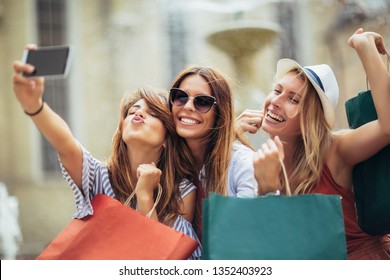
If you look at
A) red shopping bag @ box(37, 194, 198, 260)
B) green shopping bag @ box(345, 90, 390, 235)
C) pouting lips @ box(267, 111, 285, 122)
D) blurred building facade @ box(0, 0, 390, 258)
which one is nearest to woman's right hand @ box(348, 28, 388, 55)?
green shopping bag @ box(345, 90, 390, 235)

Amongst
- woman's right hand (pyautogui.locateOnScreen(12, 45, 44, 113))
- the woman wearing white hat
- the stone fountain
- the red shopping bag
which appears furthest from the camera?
the stone fountain

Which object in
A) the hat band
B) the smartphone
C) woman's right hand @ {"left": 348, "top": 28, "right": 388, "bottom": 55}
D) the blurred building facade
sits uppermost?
woman's right hand @ {"left": 348, "top": 28, "right": 388, "bottom": 55}

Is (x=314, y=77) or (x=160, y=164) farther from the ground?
(x=314, y=77)

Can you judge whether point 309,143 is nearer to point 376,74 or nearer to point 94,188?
point 376,74

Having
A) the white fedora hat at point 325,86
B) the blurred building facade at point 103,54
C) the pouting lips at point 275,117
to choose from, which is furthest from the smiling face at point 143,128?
the blurred building facade at point 103,54

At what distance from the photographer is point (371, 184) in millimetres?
1839

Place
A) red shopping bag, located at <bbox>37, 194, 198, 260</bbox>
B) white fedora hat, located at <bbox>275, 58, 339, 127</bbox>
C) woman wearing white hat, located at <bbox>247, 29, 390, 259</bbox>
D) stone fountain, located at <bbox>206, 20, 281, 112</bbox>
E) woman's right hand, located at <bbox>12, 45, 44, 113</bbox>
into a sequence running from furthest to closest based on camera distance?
stone fountain, located at <bbox>206, 20, 281, 112</bbox> < white fedora hat, located at <bbox>275, 58, 339, 127</bbox> < woman wearing white hat, located at <bbox>247, 29, 390, 259</bbox> < red shopping bag, located at <bbox>37, 194, 198, 260</bbox> < woman's right hand, located at <bbox>12, 45, 44, 113</bbox>

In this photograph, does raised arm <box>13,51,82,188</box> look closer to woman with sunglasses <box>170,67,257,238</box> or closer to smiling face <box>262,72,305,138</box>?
woman with sunglasses <box>170,67,257,238</box>

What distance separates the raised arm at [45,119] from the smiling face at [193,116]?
0.96 feet

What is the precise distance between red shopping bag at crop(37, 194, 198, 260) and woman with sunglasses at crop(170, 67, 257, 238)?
23 cm

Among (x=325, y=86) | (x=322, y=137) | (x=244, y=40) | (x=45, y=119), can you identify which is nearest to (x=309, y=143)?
(x=322, y=137)

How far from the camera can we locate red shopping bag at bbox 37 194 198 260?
5.63 ft

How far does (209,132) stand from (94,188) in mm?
350

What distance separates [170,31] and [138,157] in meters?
6.00
